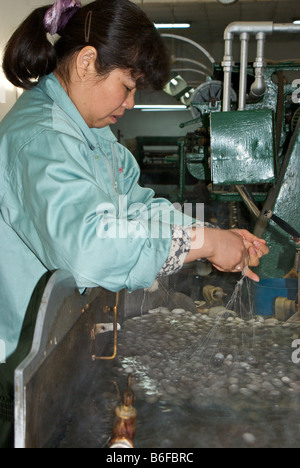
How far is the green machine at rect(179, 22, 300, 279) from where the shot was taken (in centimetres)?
208

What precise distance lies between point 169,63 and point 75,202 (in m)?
0.60

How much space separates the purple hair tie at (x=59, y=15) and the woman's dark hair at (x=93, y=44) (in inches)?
0.5

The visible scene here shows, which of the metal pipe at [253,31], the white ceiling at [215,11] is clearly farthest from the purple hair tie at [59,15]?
the white ceiling at [215,11]

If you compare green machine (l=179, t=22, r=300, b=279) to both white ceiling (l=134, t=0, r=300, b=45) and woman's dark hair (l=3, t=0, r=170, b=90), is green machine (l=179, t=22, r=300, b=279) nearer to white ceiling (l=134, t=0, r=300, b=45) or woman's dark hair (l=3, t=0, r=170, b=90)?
woman's dark hair (l=3, t=0, r=170, b=90)

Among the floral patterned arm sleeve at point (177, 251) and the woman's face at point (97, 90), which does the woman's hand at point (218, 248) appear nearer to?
the floral patterned arm sleeve at point (177, 251)

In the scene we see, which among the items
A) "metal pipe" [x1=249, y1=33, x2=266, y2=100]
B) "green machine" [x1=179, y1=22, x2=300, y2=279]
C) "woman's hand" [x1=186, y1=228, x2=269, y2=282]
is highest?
"metal pipe" [x1=249, y1=33, x2=266, y2=100]

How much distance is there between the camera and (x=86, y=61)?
3.69 ft

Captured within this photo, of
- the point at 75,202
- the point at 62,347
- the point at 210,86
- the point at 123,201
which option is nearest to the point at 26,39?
the point at 75,202

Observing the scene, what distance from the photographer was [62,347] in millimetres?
938

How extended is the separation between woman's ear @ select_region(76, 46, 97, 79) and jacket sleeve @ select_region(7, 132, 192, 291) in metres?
0.20

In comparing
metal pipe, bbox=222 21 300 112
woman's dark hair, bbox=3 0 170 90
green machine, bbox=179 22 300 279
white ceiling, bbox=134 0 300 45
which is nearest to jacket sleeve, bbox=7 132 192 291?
woman's dark hair, bbox=3 0 170 90

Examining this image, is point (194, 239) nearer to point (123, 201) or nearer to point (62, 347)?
point (62, 347)

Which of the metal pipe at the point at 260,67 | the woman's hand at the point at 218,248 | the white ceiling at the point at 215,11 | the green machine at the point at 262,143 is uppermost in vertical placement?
the white ceiling at the point at 215,11

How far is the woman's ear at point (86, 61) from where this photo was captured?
1114mm
